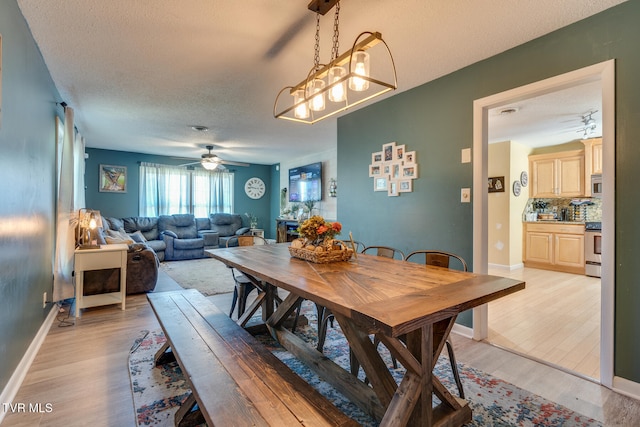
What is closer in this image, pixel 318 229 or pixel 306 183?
pixel 318 229

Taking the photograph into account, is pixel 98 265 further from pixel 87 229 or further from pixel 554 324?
pixel 554 324

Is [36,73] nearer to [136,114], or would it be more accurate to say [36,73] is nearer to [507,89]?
[136,114]

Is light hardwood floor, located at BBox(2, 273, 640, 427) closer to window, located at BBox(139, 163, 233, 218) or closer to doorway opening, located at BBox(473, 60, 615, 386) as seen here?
doorway opening, located at BBox(473, 60, 615, 386)

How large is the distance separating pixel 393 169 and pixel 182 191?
20.0 feet

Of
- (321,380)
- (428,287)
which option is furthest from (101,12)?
(321,380)

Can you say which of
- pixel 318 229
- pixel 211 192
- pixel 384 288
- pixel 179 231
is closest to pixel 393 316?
pixel 384 288

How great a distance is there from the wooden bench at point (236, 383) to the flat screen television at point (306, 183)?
5093 millimetres

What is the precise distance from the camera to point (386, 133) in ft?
11.7

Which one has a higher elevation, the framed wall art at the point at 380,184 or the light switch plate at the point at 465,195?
the framed wall art at the point at 380,184

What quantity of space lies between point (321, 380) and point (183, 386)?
2.90 ft

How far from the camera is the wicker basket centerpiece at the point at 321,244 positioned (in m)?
2.04

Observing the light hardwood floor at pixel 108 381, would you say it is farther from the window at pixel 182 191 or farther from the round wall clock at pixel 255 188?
the round wall clock at pixel 255 188

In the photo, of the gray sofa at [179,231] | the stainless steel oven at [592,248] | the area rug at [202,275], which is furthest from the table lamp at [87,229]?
the stainless steel oven at [592,248]

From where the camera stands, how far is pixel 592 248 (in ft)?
16.5
